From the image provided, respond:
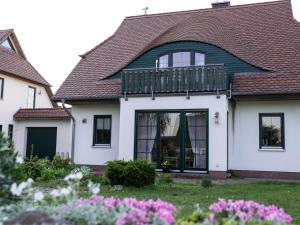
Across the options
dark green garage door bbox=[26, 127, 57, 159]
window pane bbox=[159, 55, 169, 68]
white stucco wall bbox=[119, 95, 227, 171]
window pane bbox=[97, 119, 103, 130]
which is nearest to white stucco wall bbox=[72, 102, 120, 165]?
window pane bbox=[97, 119, 103, 130]

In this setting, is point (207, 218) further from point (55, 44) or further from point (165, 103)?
point (55, 44)

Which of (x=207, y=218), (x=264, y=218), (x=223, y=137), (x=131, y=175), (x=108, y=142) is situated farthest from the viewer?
(x=108, y=142)

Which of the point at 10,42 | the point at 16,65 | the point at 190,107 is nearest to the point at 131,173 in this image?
the point at 190,107

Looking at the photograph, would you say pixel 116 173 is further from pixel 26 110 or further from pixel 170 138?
pixel 26 110

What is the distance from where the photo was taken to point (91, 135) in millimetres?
18984

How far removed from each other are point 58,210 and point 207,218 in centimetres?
154

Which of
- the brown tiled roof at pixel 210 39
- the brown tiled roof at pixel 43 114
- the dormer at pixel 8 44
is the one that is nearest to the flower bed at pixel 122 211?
the brown tiled roof at pixel 210 39

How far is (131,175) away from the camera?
39.4 feet

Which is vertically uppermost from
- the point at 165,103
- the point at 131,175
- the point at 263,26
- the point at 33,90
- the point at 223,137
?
the point at 263,26

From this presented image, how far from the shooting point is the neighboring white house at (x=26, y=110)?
22.6 m

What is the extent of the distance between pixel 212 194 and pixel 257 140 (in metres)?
6.47

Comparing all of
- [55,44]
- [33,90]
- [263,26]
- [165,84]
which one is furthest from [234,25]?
[33,90]

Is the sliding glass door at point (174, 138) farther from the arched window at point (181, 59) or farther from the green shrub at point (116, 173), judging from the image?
the green shrub at point (116, 173)

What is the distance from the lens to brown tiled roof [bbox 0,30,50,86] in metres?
25.9
